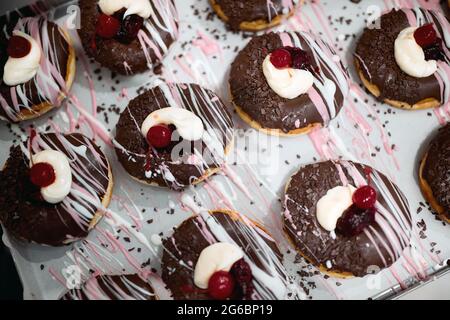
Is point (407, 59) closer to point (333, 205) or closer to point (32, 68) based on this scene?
point (333, 205)

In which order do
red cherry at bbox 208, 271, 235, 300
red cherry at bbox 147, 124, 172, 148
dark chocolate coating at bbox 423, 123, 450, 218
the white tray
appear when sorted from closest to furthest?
1. red cherry at bbox 208, 271, 235, 300
2. red cherry at bbox 147, 124, 172, 148
3. dark chocolate coating at bbox 423, 123, 450, 218
4. the white tray

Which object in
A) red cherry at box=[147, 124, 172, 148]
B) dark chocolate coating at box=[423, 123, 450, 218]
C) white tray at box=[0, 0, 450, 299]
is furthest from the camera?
white tray at box=[0, 0, 450, 299]

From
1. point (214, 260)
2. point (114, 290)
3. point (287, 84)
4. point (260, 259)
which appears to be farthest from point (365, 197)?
point (114, 290)

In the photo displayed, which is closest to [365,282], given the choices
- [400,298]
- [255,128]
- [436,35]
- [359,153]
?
[400,298]

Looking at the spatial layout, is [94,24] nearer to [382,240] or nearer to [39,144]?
[39,144]

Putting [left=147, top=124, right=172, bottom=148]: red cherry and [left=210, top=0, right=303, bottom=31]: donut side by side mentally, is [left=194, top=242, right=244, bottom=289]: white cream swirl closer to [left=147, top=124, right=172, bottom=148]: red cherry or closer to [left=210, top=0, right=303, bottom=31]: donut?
[left=147, top=124, right=172, bottom=148]: red cherry

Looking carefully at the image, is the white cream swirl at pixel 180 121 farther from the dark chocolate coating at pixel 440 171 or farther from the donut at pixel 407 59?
the dark chocolate coating at pixel 440 171

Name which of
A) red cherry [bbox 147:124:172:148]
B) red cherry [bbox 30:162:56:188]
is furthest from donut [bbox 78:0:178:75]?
red cherry [bbox 30:162:56:188]
